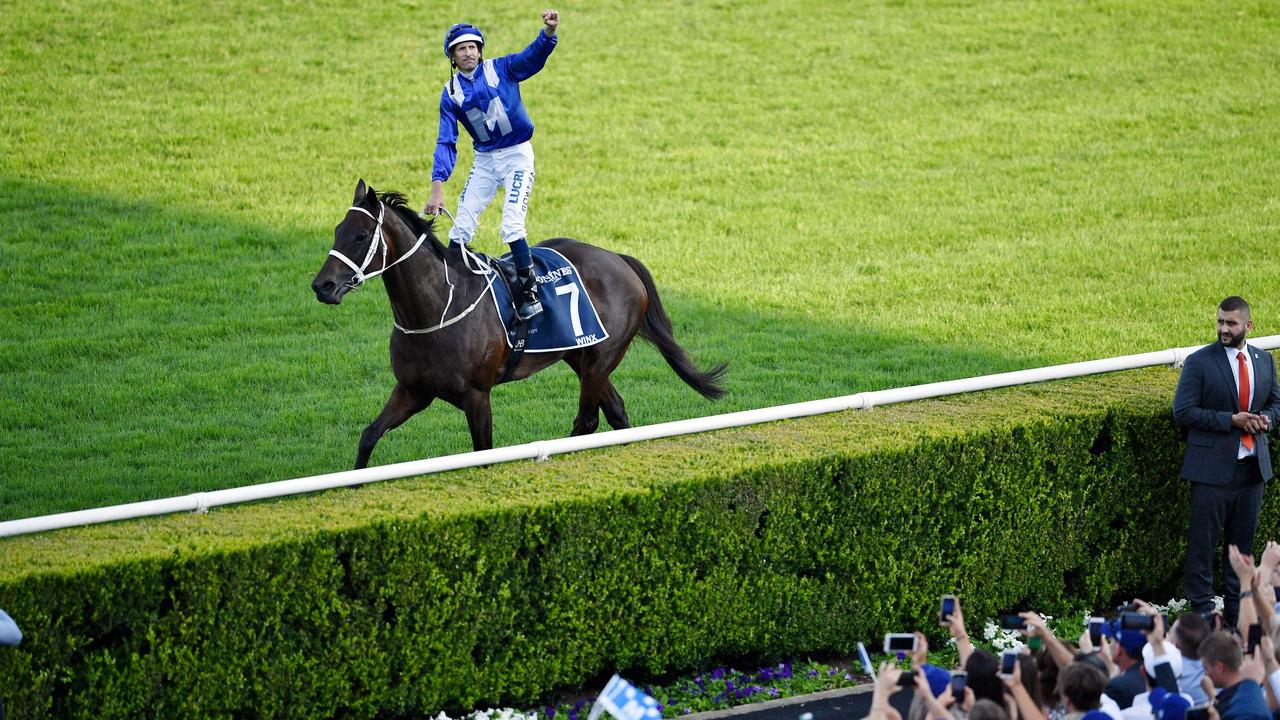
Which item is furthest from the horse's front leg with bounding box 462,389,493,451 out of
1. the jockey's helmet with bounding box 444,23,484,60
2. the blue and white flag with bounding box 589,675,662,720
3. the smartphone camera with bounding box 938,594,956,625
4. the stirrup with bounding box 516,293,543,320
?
the smartphone camera with bounding box 938,594,956,625

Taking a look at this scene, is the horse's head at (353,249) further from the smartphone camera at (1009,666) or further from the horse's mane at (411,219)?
the smartphone camera at (1009,666)

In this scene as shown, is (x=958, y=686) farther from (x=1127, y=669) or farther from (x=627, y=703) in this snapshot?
(x=627, y=703)

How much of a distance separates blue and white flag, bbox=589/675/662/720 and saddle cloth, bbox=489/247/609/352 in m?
3.20

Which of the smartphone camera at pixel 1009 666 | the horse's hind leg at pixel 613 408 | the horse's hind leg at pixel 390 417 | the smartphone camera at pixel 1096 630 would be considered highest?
the smartphone camera at pixel 1009 666

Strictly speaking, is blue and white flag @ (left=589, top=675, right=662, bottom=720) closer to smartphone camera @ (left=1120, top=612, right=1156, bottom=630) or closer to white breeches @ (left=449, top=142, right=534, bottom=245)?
smartphone camera @ (left=1120, top=612, right=1156, bottom=630)

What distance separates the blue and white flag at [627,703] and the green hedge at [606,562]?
3.22 ft

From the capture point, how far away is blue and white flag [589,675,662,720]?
6.14 meters

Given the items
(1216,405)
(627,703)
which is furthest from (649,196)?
(627,703)

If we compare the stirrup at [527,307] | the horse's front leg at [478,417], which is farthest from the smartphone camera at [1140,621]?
the stirrup at [527,307]

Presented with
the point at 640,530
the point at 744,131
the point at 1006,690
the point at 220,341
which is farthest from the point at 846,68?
the point at 1006,690

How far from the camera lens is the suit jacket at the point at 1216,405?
8.04 m

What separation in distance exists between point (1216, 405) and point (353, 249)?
471 cm

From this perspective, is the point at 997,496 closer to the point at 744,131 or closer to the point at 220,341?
the point at 220,341

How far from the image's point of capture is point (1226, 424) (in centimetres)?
793
